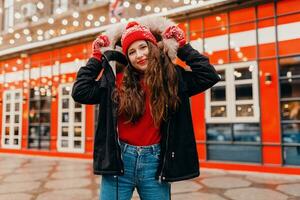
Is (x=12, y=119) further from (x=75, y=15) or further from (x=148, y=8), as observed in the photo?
(x=148, y=8)

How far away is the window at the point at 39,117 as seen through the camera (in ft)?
32.2

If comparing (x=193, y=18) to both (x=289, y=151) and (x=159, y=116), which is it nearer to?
(x=289, y=151)

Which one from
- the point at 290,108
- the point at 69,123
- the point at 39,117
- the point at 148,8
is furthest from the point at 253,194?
the point at 39,117

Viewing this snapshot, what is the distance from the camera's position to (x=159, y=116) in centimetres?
186

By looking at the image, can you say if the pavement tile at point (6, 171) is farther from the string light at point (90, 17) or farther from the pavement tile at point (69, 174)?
the string light at point (90, 17)

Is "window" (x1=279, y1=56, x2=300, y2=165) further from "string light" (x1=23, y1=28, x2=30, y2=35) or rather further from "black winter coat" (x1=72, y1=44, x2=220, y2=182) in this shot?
"string light" (x1=23, y1=28, x2=30, y2=35)

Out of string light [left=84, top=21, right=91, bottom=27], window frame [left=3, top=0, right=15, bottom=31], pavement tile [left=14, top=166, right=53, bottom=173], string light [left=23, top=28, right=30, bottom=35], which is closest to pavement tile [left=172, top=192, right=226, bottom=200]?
pavement tile [left=14, top=166, right=53, bottom=173]

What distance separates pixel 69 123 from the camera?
9344mm

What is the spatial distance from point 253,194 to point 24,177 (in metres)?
4.52

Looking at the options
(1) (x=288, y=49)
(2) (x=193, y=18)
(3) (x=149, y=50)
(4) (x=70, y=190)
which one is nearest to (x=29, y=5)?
(2) (x=193, y=18)

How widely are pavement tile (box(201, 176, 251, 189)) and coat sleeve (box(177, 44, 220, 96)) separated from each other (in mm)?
3680

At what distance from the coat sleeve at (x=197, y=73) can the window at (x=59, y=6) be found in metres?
8.89

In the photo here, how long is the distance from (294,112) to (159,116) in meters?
5.14

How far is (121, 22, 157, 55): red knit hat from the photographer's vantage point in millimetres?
1911
